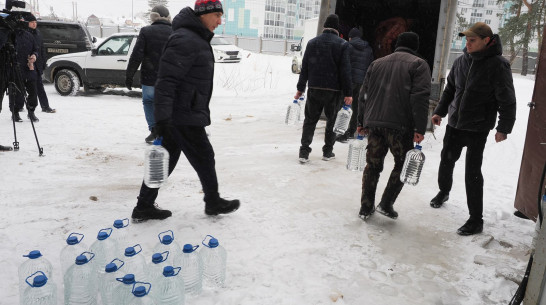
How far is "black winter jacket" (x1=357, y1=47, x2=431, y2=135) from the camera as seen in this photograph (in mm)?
3895

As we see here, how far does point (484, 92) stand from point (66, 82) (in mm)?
10901

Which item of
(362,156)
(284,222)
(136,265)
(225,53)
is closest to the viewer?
(136,265)

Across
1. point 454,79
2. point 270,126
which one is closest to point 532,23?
point 270,126

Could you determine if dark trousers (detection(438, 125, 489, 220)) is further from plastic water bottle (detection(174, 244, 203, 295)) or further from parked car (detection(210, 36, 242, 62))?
parked car (detection(210, 36, 242, 62))

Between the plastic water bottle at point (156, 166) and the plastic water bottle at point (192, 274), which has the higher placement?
the plastic water bottle at point (156, 166)

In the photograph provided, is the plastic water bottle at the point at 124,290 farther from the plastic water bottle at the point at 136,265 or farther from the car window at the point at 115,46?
the car window at the point at 115,46

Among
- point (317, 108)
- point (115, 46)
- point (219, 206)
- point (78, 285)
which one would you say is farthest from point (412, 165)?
point (115, 46)

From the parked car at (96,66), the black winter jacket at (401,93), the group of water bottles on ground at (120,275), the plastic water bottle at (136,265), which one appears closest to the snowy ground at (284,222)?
the group of water bottles on ground at (120,275)

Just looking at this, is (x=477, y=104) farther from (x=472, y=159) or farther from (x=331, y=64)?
(x=331, y=64)

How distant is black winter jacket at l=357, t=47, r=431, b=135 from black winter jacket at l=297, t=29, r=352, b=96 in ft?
6.01

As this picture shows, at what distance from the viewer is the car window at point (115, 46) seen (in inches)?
448

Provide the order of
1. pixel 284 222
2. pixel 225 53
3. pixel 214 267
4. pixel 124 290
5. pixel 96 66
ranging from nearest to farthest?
pixel 124 290 < pixel 214 267 < pixel 284 222 < pixel 96 66 < pixel 225 53

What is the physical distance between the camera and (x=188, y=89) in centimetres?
356

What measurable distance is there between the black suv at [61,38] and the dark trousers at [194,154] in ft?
37.1
